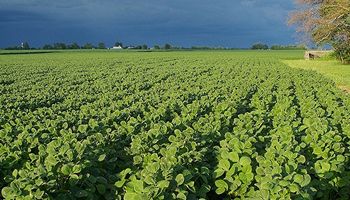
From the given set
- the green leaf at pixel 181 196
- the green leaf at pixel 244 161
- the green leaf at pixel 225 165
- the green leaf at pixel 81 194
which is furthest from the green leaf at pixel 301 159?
the green leaf at pixel 81 194

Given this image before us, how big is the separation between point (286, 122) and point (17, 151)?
13.4 ft

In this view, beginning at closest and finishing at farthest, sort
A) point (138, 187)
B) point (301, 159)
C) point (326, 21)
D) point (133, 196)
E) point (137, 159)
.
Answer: point (133, 196) → point (138, 187) → point (301, 159) → point (137, 159) → point (326, 21)

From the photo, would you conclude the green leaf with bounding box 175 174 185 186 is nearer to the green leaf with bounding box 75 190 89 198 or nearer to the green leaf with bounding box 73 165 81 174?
the green leaf with bounding box 75 190 89 198

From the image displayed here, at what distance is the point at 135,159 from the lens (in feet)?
17.9

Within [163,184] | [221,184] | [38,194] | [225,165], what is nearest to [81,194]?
[38,194]

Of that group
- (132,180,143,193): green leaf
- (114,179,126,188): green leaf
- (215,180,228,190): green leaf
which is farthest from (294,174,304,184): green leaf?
(114,179,126,188): green leaf

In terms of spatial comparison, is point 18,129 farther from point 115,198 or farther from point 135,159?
point 115,198

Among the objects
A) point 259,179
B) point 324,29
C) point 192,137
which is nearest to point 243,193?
point 259,179

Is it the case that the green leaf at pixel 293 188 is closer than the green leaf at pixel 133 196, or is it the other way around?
the green leaf at pixel 133 196

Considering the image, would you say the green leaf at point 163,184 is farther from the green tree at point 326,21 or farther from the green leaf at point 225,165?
the green tree at point 326,21

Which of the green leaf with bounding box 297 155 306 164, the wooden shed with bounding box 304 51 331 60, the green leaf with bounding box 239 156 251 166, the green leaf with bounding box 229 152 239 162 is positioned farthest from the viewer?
the wooden shed with bounding box 304 51 331 60

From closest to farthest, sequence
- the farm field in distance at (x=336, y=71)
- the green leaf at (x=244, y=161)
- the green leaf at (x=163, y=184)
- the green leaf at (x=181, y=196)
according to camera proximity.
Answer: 1. the green leaf at (x=163, y=184)
2. the green leaf at (x=181, y=196)
3. the green leaf at (x=244, y=161)
4. the farm field in distance at (x=336, y=71)

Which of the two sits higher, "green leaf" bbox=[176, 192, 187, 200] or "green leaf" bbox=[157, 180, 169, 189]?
"green leaf" bbox=[157, 180, 169, 189]

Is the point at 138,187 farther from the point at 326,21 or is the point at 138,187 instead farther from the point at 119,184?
the point at 326,21
